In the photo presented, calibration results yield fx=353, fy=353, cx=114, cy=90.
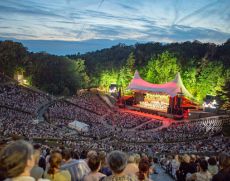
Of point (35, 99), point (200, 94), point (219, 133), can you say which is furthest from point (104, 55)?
point (219, 133)

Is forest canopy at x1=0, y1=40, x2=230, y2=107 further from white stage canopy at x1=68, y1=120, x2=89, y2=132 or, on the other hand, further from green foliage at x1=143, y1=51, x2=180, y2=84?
white stage canopy at x1=68, y1=120, x2=89, y2=132

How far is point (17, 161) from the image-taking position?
3.09 m

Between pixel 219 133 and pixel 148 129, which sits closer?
pixel 219 133

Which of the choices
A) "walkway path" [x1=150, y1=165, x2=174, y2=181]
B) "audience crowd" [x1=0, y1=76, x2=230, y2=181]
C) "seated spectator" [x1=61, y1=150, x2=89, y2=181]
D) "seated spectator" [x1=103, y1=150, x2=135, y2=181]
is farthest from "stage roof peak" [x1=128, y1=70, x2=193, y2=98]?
"seated spectator" [x1=103, y1=150, x2=135, y2=181]

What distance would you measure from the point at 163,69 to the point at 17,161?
205 ft

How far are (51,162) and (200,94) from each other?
55.5m

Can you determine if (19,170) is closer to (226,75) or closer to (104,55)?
(226,75)

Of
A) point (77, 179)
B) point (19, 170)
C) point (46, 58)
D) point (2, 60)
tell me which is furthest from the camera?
point (46, 58)

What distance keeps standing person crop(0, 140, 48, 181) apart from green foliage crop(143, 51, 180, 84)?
61813 millimetres

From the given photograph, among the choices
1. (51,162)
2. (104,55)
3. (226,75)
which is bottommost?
(51,162)

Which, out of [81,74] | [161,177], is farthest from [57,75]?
[161,177]

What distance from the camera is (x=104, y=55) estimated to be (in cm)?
11569

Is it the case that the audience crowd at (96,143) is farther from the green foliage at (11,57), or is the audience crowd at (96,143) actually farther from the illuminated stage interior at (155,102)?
the green foliage at (11,57)

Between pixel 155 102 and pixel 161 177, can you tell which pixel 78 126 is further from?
pixel 161 177
